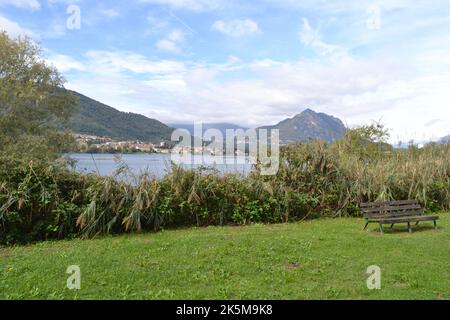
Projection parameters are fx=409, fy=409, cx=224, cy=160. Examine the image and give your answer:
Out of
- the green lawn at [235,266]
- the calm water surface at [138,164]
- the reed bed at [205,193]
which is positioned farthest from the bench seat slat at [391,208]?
the calm water surface at [138,164]

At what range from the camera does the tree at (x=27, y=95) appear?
69.4 ft

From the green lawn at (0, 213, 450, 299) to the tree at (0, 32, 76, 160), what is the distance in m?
15.2

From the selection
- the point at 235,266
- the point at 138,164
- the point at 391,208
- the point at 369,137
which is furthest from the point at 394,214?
the point at 369,137

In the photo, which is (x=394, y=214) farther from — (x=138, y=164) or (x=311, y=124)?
(x=311, y=124)

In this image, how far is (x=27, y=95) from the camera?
21.0m

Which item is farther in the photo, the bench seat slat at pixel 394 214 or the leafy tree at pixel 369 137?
the leafy tree at pixel 369 137

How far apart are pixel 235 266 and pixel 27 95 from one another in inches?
747

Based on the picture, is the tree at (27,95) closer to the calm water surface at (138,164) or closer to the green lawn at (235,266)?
the calm water surface at (138,164)

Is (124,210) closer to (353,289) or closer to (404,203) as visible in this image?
(353,289)

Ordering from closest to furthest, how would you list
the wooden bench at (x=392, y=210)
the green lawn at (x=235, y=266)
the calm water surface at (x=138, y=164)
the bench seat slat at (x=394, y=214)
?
1. the green lawn at (x=235, y=266)
2. the bench seat slat at (x=394, y=214)
3. the wooden bench at (x=392, y=210)
4. the calm water surface at (x=138, y=164)

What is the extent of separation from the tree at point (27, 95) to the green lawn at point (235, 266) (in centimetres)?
1523

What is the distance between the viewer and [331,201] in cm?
1107

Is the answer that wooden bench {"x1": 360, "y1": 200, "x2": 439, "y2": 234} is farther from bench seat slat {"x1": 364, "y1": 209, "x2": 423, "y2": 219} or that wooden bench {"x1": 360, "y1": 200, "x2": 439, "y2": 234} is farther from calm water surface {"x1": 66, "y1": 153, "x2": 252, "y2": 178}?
calm water surface {"x1": 66, "y1": 153, "x2": 252, "y2": 178}

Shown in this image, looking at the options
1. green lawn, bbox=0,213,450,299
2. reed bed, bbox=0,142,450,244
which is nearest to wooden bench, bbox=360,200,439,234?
green lawn, bbox=0,213,450,299
